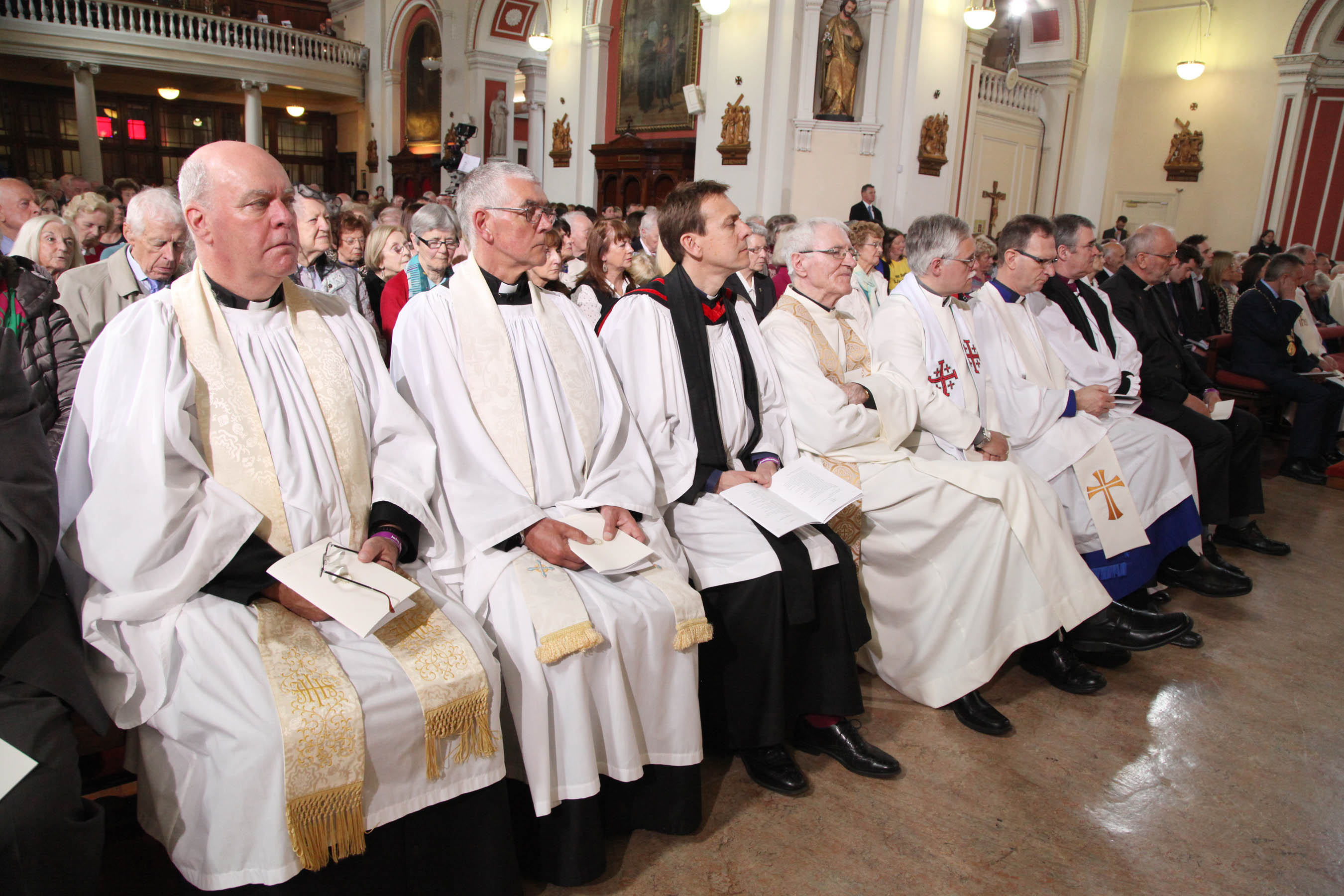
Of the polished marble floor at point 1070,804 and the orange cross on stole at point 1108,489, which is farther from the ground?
the orange cross on stole at point 1108,489

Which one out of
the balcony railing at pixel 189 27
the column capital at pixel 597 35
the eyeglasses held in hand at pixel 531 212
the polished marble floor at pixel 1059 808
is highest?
the balcony railing at pixel 189 27

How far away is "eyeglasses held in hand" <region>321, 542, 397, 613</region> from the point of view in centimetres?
197

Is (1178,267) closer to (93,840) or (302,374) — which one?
(302,374)

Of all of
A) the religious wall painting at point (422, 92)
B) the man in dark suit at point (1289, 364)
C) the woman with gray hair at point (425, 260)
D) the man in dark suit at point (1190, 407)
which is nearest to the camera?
the woman with gray hair at point (425, 260)

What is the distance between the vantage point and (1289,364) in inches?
265

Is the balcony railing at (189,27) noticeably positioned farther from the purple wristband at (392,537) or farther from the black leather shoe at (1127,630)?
the black leather shoe at (1127,630)

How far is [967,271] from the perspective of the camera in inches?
150

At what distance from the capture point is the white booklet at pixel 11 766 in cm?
154

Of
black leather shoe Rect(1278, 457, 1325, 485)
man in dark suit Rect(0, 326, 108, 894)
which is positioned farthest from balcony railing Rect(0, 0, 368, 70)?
man in dark suit Rect(0, 326, 108, 894)

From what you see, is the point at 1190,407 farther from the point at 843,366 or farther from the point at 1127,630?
the point at 843,366

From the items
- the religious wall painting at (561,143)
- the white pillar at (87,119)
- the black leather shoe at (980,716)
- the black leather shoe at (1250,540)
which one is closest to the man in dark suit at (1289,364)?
the black leather shoe at (1250,540)

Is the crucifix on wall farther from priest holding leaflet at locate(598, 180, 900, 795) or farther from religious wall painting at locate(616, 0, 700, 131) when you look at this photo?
priest holding leaflet at locate(598, 180, 900, 795)

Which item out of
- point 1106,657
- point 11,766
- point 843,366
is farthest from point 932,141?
point 11,766

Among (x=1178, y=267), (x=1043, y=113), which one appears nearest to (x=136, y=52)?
(x=1043, y=113)
